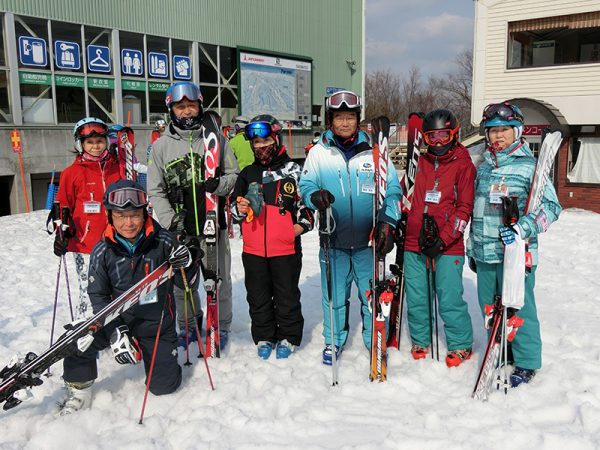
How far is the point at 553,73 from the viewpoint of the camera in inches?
579

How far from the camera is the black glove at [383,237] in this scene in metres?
3.59

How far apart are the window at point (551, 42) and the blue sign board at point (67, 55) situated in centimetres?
1335

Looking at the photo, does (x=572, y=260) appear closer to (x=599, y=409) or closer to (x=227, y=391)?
(x=599, y=409)

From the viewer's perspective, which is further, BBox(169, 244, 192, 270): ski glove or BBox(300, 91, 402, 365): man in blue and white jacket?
BBox(300, 91, 402, 365): man in blue and white jacket

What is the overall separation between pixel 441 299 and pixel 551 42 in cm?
1517

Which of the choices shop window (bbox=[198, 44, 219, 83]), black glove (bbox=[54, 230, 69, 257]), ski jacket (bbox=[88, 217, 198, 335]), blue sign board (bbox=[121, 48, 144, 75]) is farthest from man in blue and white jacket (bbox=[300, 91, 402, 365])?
shop window (bbox=[198, 44, 219, 83])

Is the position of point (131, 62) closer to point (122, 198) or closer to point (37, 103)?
point (37, 103)

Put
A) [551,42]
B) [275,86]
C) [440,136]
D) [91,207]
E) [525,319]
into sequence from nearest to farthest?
[525,319] → [440,136] → [91,207] → [551,42] → [275,86]

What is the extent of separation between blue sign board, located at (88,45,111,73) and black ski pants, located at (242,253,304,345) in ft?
47.2

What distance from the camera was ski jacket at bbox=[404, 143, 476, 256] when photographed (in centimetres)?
366

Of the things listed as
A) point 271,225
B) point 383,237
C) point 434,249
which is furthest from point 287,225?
point 434,249

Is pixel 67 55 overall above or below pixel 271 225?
above

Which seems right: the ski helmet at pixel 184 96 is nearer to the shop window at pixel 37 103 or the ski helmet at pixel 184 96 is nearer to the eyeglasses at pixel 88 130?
the eyeglasses at pixel 88 130

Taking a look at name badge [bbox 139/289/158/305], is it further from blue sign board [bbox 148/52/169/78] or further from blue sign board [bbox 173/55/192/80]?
blue sign board [bbox 173/55/192/80]
